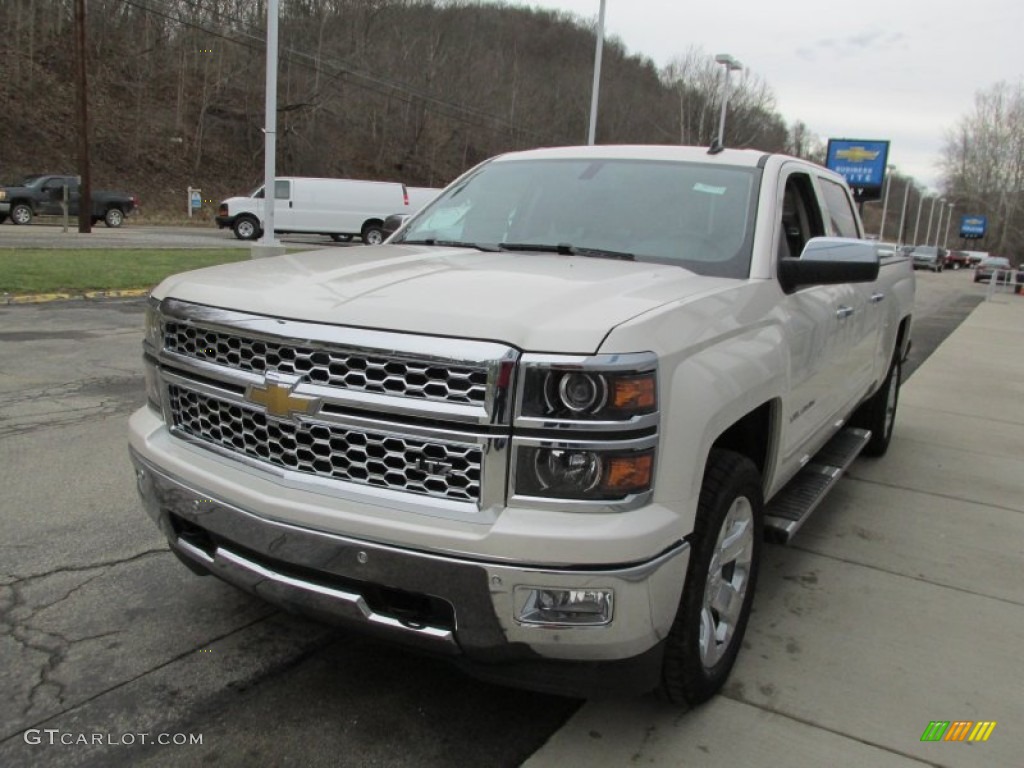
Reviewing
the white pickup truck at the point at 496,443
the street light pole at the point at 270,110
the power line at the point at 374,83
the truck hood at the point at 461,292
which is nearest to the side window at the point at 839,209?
the white pickup truck at the point at 496,443

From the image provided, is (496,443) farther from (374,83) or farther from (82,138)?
(374,83)

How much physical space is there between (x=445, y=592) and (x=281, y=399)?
0.73 meters

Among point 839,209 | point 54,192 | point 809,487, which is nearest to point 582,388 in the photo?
point 809,487

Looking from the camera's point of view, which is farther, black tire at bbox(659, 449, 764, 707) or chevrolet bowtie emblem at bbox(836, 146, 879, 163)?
chevrolet bowtie emblem at bbox(836, 146, 879, 163)

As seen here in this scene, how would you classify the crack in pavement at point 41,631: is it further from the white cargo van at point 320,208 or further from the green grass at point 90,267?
the white cargo van at point 320,208

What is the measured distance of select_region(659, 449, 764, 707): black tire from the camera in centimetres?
247

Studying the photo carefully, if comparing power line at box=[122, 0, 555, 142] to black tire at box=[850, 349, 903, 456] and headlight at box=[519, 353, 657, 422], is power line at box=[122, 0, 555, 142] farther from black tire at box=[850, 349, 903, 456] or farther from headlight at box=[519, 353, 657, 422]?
headlight at box=[519, 353, 657, 422]

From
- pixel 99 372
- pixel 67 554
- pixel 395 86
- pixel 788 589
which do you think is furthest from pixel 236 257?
pixel 395 86

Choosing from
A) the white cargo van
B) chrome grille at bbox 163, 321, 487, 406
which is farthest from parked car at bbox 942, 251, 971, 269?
chrome grille at bbox 163, 321, 487, 406

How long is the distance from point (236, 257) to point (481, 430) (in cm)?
1699

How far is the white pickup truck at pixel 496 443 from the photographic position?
83.6 inches

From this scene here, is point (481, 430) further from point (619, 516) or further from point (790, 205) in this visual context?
point (790, 205)

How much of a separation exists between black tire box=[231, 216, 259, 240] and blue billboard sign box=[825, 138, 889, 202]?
87.6ft

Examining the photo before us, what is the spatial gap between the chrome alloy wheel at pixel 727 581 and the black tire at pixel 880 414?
315cm
